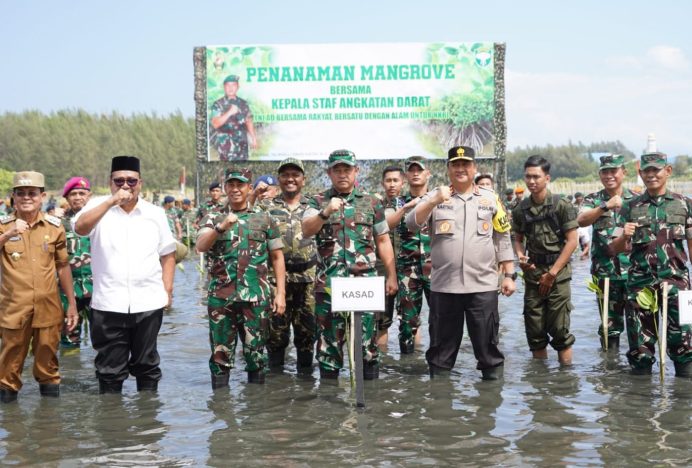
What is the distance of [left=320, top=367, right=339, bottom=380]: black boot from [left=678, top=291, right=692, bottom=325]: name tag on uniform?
2963mm

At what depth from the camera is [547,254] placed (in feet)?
26.9

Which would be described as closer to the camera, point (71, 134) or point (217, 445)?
point (217, 445)

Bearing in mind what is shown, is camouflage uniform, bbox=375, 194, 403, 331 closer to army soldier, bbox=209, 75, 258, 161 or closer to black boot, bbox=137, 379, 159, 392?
black boot, bbox=137, 379, 159, 392

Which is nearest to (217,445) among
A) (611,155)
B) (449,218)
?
(449,218)

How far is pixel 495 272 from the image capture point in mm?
7348

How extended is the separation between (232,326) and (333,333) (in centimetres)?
87

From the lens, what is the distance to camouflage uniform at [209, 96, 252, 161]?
24.7 m

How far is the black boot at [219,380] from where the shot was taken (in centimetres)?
741

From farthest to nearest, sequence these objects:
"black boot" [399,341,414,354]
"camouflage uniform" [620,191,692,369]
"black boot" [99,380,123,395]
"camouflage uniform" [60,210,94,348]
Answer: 1. "camouflage uniform" [60,210,94,348]
2. "black boot" [399,341,414,354]
3. "camouflage uniform" [620,191,692,369]
4. "black boot" [99,380,123,395]

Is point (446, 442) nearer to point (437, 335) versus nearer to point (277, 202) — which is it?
point (437, 335)

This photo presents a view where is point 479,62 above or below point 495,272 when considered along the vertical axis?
above

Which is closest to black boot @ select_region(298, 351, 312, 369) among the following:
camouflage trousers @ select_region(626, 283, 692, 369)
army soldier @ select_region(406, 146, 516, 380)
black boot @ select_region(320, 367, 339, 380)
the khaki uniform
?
black boot @ select_region(320, 367, 339, 380)

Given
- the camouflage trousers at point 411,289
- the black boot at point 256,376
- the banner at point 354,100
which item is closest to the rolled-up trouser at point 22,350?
the black boot at point 256,376

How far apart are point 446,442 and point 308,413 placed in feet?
4.27
